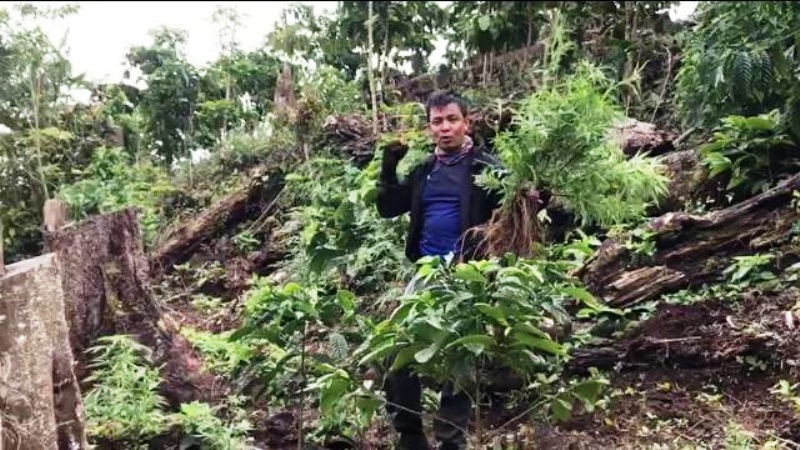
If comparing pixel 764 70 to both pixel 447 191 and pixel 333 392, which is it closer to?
pixel 447 191

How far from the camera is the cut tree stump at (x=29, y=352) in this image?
125 inches

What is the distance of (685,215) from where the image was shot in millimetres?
4949

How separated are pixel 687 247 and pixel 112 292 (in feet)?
10.9

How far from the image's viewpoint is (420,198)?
379 cm

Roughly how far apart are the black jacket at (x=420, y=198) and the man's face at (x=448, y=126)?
3.9 inches

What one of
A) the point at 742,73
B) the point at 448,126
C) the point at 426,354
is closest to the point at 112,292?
the point at 448,126

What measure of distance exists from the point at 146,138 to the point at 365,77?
3.69 meters

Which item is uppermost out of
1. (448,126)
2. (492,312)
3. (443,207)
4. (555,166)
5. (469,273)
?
(448,126)

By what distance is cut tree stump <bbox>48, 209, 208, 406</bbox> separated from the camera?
4.62 metres

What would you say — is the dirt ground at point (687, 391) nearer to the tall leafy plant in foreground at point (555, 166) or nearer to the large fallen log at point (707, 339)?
the large fallen log at point (707, 339)

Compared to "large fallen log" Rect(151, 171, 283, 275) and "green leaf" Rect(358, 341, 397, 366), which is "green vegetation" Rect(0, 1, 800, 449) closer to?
"green leaf" Rect(358, 341, 397, 366)

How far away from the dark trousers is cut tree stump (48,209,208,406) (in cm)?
147

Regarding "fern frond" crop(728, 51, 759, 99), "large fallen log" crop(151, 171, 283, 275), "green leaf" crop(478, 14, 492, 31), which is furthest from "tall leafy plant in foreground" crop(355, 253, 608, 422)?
"green leaf" crop(478, 14, 492, 31)

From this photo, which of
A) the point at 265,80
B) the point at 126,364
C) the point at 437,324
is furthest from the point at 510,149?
the point at 265,80
